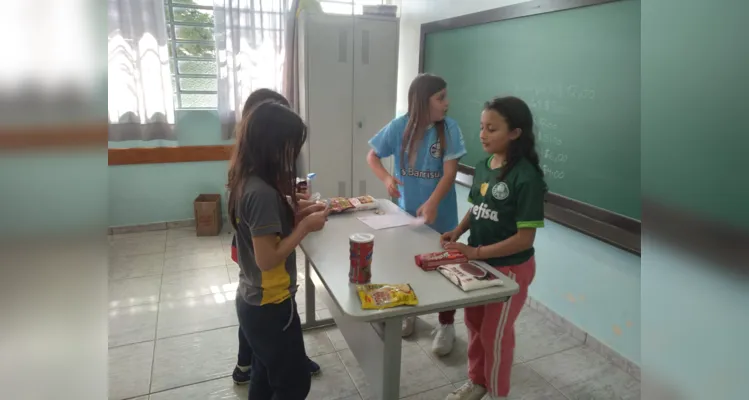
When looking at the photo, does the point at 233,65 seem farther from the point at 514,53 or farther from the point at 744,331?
the point at 744,331

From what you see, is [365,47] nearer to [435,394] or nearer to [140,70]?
[140,70]

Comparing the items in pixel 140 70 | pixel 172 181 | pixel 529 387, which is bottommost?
pixel 529 387

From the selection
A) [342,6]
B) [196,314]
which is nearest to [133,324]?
[196,314]

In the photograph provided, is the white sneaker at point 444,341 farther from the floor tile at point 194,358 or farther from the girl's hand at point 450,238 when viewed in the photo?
the floor tile at point 194,358

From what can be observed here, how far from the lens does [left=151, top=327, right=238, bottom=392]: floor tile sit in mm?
2205

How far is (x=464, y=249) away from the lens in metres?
1.72

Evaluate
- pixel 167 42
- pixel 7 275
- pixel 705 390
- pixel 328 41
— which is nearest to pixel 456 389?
pixel 705 390

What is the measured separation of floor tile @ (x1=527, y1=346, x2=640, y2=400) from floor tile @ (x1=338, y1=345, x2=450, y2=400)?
0.49 meters

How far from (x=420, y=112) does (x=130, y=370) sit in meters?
1.78

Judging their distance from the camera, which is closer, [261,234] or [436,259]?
[261,234]

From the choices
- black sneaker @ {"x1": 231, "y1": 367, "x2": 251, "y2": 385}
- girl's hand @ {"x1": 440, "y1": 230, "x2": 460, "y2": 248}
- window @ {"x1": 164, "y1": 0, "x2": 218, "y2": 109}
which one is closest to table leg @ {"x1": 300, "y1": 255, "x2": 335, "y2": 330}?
black sneaker @ {"x1": 231, "y1": 367, "x2": 251, "y2": 385}

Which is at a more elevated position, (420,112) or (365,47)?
(365,47)

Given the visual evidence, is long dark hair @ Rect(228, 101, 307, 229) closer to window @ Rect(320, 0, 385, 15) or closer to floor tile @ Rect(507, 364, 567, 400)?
floor tile @ Rect(507, 364, 567, 400)

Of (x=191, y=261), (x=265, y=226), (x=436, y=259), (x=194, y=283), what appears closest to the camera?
(x=265, y=226)
